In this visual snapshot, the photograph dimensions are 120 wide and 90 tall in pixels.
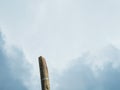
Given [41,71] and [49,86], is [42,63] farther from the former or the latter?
[49,86]

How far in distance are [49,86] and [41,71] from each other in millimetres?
774

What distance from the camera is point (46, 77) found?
988cm

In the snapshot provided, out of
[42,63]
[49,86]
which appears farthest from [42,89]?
[42,63]

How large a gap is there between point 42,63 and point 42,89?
116 centimetres

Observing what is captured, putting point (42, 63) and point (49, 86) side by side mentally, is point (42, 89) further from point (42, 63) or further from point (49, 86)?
point (42, 63)

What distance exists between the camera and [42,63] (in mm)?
10070

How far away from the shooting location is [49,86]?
9.99 m

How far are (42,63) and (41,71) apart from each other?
1.24 ft

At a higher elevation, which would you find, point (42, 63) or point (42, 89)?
point (42, 63)

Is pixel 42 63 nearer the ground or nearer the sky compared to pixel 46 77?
nearer the sky

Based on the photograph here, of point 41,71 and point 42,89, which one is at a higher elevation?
point 41,71

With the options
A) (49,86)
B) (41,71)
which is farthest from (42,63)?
(49,86)

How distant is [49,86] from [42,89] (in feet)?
1.11

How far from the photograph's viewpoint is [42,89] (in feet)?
32.7
